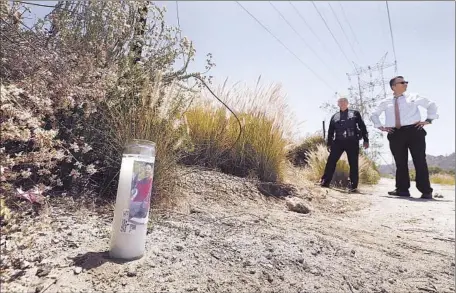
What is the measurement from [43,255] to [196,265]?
54cm

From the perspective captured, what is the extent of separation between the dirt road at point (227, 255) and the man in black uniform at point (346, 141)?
2306 millimetres

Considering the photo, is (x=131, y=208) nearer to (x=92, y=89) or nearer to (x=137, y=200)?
(x=137, y=200)

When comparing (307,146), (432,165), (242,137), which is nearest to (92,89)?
(242,137)

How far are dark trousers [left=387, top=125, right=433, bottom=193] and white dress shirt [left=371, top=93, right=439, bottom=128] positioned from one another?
0.12 meters

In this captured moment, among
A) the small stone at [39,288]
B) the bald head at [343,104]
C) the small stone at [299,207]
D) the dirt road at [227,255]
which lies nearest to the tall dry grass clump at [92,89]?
the dirt road at [227,255]

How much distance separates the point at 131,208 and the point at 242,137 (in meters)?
2.23

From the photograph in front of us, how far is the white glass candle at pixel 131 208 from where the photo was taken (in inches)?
48.4

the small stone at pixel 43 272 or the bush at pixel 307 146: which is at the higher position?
the bush at pixel 307 146

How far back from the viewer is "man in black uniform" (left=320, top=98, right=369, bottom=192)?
4.65 meters

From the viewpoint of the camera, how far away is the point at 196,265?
4.25ft

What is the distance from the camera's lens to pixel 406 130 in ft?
14.1

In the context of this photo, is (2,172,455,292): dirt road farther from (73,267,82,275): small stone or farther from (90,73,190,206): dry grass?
(90,73,190,206): dry grass

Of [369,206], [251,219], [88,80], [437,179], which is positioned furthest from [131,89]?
[437,179]

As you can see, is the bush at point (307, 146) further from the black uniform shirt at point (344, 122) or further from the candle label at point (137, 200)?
the candle label at point (137, 200)
